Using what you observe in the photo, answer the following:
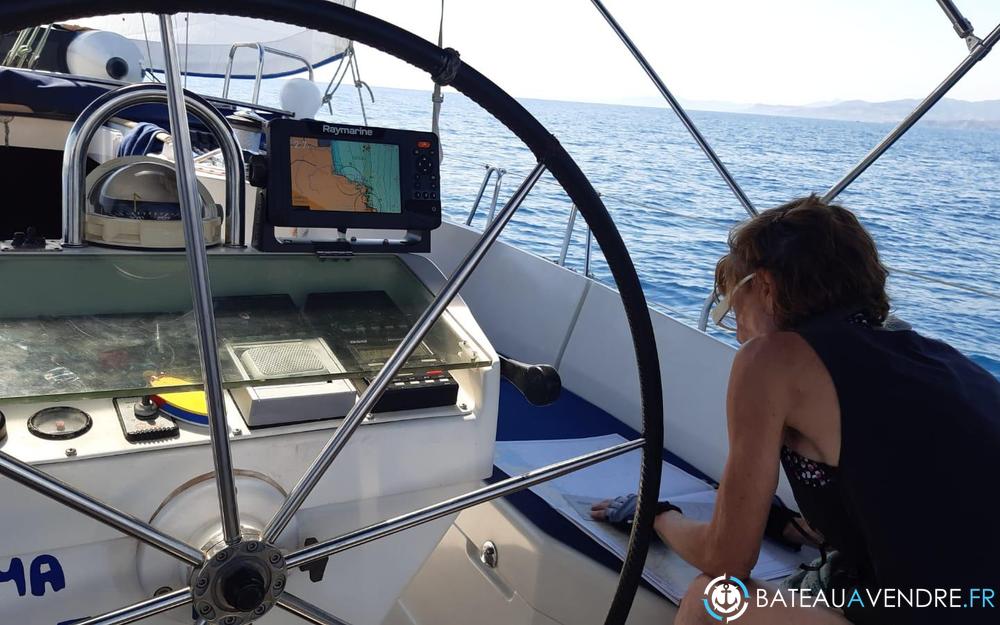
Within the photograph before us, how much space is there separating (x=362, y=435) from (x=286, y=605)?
0.27 meters

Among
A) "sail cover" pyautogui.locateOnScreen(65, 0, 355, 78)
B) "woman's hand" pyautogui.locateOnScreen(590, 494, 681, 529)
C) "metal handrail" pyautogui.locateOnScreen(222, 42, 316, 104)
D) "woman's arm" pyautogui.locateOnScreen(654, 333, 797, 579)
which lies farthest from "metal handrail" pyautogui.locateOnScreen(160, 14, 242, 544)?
"sail cover" pyautogui.locateOnScreen(65, 0, 355, 78)

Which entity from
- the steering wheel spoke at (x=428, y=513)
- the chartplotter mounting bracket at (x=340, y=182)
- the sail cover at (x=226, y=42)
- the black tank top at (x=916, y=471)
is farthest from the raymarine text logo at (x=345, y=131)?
the sail cover at (x=226, y=42)

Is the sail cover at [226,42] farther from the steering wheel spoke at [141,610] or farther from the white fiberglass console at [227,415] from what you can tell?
the steering wheel spoke at [141,610]

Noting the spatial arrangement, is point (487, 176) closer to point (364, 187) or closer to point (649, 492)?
point (364, 187)

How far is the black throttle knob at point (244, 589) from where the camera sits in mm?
738

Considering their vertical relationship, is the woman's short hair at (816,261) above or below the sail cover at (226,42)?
below

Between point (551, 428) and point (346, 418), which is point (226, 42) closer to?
point (551, 428)

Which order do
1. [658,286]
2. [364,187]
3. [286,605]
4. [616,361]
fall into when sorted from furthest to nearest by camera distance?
[658,286] → [616,361] → [364,187] → [286,605]

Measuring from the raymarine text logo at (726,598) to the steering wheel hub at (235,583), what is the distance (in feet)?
2.19

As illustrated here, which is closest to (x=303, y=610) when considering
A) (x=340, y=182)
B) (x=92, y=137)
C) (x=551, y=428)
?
(x=340, y=182)

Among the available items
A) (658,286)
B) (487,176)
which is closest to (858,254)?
(487,176)

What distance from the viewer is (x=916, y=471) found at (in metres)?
1.03

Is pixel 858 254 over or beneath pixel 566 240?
over

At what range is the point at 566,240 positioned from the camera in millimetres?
2680
